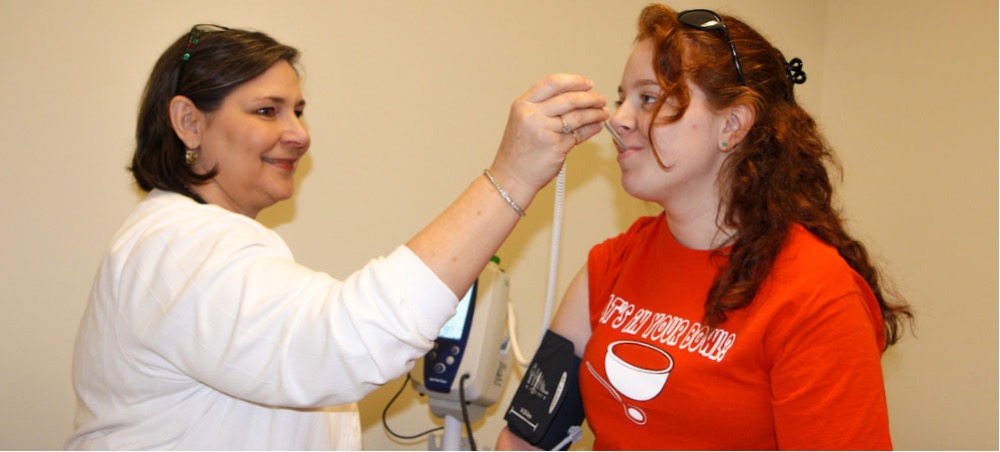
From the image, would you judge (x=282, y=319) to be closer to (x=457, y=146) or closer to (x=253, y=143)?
(x=253, y=143)

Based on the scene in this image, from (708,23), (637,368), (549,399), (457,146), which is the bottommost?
(549,399)

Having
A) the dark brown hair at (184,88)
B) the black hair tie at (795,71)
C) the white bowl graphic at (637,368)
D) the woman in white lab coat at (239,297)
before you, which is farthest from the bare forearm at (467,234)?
the black hair tie at (795,71)

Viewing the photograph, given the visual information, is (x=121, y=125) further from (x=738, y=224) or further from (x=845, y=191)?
(x=845, y=191)

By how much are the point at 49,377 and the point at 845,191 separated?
8.06 ft

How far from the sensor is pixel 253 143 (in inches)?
52.3

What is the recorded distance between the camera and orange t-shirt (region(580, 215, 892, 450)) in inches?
43.9

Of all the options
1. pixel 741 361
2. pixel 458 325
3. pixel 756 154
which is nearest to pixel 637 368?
pixel 741 361

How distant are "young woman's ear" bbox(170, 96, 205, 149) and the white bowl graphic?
82cm

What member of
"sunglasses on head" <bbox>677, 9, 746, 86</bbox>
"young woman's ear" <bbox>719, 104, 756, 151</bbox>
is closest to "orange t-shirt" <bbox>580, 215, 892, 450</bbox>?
"young woman's ear" <bbox>719, 104, 756, 151</bbox>

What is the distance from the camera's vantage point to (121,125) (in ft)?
5.60

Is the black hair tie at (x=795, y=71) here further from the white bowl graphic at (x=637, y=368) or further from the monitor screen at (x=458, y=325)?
the monitor screen at (x=458, y=325)

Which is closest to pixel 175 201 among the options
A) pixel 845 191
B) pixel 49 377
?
pixel 49 377

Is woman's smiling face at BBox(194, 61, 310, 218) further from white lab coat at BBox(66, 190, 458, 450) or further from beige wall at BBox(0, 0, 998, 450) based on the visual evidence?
beige wall at BBox(0, 0, 998, 450)

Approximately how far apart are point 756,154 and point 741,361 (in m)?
0.39
